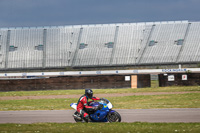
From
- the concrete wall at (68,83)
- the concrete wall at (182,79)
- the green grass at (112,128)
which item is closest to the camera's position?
the green grass at (112,128)

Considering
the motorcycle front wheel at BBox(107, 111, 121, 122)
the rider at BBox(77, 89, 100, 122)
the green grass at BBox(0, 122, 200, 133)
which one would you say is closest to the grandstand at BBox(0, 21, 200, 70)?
the rider at BBox(77, 89, 100, 122)

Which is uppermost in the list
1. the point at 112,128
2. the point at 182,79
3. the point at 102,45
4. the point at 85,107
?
the point at 102,45

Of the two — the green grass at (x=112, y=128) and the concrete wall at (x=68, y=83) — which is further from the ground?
the concrete wall at (x=68, y=83)

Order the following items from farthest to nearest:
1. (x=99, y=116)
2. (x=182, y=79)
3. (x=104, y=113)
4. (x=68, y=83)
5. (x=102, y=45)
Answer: (x=102, y=45)
(x=68, y=83)
(x=182, y=79)
(x=99, y=116)
(x=104, y=113)

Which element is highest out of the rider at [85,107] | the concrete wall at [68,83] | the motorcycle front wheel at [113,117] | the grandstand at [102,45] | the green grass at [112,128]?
the grandstand at [102,45]

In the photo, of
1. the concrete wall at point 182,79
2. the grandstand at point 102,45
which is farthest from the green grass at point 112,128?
the grandstand at point 102,45

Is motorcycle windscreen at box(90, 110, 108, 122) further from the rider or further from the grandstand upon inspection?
the grandstand

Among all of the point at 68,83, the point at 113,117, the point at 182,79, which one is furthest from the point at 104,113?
the point at 68,83

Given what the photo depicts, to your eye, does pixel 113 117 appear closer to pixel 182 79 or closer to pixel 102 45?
pixel 182 79

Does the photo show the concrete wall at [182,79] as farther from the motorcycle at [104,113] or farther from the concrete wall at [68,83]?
the motorcycle at [104,113]

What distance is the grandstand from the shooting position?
7338 centimetres

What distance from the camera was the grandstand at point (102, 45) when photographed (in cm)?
7338

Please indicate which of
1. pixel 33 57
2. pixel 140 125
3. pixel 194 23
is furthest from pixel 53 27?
pixel 140 125

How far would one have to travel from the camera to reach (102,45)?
7700cm
